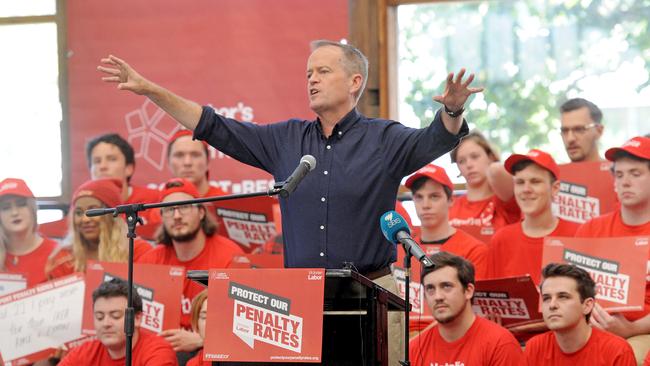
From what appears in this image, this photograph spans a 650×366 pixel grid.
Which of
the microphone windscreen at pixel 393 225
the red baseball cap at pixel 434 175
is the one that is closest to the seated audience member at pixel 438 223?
the red baseball cap at pixel 434 175

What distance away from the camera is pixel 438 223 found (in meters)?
6.15

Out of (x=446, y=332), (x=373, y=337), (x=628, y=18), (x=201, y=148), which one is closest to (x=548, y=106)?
(x=628, y=18)

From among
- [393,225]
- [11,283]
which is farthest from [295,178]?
[11,283]

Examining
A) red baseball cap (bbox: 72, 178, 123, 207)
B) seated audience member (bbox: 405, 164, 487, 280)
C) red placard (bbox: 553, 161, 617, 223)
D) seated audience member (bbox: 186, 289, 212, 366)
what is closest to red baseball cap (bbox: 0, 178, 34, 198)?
red baseball cap (bbox: 72, 178, 123, 207)

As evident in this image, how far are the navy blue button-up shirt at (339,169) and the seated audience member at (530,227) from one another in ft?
6.20

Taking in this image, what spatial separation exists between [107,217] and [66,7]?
2.72 m

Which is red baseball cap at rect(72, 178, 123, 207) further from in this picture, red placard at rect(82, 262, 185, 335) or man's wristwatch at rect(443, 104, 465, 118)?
man's wristwatch at rect(443, 104, 465, 118)

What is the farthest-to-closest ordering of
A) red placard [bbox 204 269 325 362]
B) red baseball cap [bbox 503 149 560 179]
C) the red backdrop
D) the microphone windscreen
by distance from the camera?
1. the red backdrop
2. red baseball cap [bbox 503 149 560 179]
3. the microphone windscreen
4. red placard [bbox 204 269 325 362]

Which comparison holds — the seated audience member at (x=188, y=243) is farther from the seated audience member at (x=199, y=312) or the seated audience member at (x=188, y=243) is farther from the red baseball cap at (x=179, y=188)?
the seated audience member at (x=199, y=312)

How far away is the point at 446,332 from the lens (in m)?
5.36

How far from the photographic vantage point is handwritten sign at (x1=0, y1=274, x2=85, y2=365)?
6020 mm

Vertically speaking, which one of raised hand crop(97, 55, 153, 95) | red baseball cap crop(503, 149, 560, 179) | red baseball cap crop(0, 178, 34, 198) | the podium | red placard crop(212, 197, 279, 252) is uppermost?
raised hand crop(97, 55, 153, 95)

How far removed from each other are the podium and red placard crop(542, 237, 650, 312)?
178 cm

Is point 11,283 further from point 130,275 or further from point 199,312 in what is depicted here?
point 130,275
